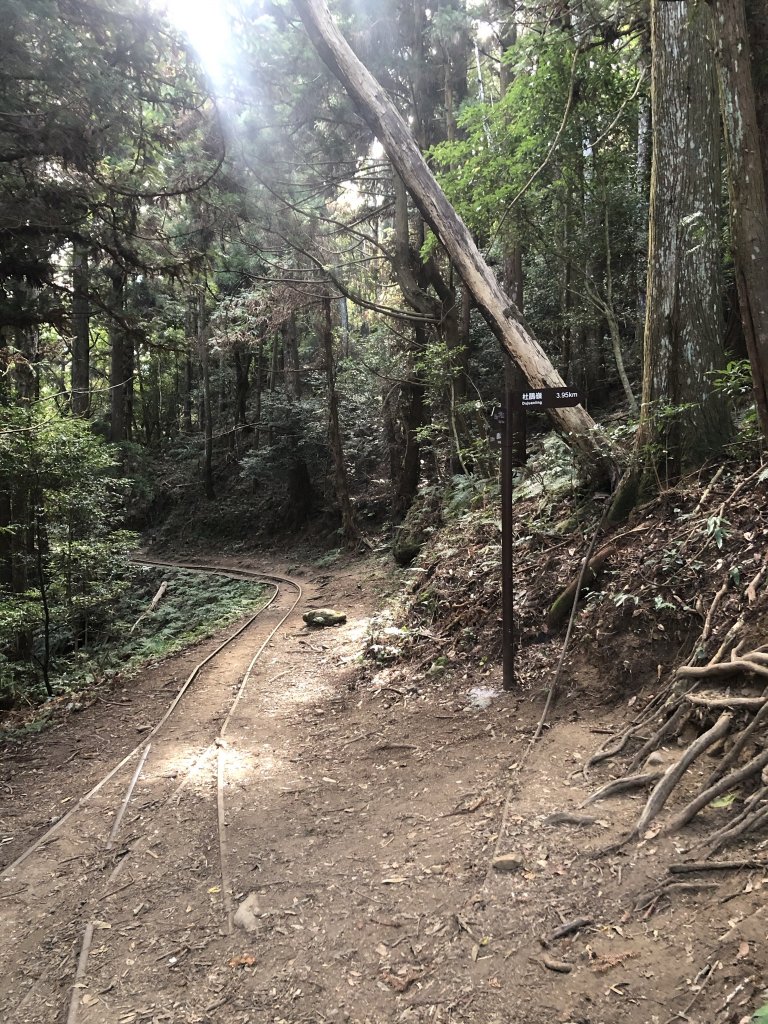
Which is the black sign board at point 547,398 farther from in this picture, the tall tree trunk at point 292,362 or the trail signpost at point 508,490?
the tall tree trunk at point 292,362

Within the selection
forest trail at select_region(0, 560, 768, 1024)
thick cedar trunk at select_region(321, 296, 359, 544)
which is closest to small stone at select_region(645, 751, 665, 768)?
forest trail at select_region(0, 560, 768, 1024)

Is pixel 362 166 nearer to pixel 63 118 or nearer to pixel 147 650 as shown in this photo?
pixel 63 118

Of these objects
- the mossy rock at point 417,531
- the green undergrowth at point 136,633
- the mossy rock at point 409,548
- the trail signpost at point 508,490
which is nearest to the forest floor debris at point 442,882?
the trail signpost at point 508,490

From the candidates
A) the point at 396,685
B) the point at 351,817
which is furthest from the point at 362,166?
the point at 351,817

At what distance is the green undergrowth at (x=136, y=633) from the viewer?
29.0 ft

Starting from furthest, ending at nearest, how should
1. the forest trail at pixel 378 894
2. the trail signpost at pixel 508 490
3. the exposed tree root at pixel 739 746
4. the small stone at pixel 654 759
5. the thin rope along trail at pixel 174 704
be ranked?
the trail signpost at pixel 508 490 → the thin rope along trail at pixel 174 704 → the small stone at pixel 654 759 → the exposed tree root at pixel 739 746 → the forest trail at pixel 378 894

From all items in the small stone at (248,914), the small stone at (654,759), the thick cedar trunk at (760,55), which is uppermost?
the thick cedar trunk at (760,55)

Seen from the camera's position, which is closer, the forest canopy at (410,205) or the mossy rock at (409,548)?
the forest canopy at (410,205)

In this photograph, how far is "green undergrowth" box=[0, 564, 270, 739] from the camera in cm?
884

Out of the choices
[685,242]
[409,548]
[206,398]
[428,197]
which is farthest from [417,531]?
[206,398]

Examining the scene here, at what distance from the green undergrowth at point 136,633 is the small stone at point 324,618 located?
218 centimetres

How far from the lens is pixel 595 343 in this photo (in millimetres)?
15312

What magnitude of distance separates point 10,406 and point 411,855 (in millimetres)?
8495

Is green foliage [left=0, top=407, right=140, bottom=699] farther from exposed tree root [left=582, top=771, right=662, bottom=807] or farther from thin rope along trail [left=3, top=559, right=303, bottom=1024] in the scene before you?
exposed tree root [left=582, top=771, right=662, bottom=807]
